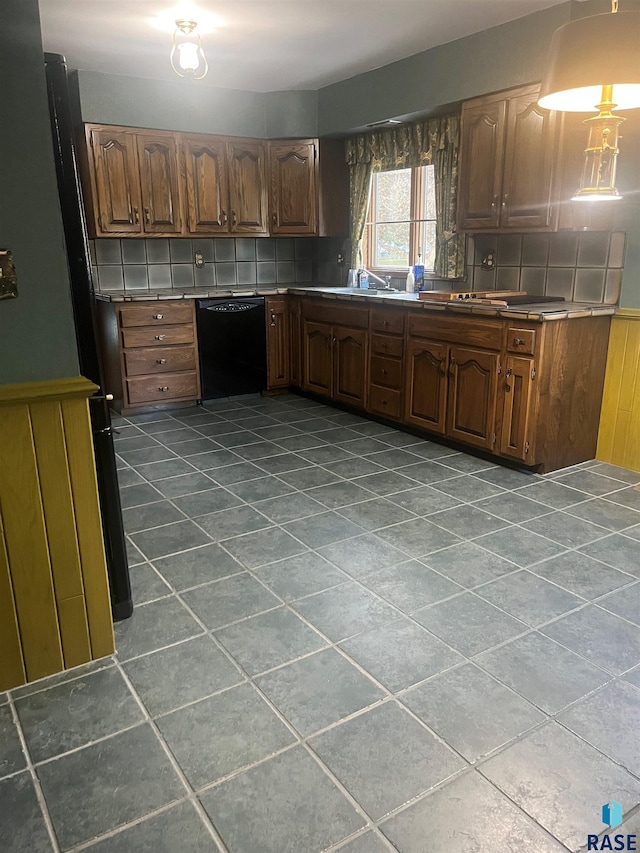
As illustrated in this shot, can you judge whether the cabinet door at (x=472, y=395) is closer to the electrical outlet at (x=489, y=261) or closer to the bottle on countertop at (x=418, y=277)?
the electrical outlet at (x=489, y=261)

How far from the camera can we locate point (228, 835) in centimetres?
138

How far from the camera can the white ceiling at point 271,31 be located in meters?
3.26

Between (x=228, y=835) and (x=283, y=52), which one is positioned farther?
(x=283, y=52)

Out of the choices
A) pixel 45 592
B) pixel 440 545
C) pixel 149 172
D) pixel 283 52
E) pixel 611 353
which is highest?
pixel 283 52

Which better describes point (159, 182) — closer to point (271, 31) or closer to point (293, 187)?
point (293, 187)

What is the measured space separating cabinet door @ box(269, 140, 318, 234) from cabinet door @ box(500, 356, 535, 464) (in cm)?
251

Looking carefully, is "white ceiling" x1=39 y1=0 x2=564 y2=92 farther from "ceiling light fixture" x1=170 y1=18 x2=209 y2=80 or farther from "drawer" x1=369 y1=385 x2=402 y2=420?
"drawer" x1=369 y1=385 x2=402 y2=420

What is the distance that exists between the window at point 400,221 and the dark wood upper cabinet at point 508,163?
2.54 ft

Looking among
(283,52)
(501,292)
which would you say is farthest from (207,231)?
(501,292)

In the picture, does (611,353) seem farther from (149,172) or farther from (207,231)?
(149,172)

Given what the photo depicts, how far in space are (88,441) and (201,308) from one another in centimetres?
317

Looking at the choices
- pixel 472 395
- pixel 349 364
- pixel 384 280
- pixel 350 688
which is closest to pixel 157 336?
pixel 349 364

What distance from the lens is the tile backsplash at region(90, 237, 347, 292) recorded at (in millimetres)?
5031

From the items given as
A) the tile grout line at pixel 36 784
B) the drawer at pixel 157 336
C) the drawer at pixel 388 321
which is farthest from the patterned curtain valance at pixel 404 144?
the tile grout line at pixel 36 784
